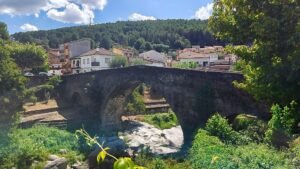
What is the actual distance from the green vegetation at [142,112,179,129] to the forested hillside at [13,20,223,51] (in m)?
64.5

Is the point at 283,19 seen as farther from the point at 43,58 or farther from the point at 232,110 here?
the point at 43,58

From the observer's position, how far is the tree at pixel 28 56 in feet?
161

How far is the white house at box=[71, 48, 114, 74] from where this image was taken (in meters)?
65.0

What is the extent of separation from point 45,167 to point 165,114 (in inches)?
1023

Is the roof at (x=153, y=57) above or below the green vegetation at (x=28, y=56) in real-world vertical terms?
above

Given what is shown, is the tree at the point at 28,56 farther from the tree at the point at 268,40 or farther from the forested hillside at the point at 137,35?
the forested hillside at the point at 137,35

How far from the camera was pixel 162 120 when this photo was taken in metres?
44.9

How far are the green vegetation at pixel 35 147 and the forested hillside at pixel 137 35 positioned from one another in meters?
77.1

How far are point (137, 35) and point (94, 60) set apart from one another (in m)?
60.6

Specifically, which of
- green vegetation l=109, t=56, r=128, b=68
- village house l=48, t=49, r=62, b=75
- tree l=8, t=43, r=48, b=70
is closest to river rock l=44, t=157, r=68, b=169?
tree l=8, t=43, r=48, b=70

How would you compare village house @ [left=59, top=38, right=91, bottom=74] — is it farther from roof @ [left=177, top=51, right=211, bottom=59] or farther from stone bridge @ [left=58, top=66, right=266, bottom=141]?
stone bridge @ [left=58, top=66, right=266, bottom=141]

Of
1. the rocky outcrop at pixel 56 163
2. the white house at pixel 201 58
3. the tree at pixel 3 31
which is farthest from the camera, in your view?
the white house at pixel 201 58

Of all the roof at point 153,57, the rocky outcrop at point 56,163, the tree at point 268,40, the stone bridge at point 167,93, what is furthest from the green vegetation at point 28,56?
the tree at point 268,40

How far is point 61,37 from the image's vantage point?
125 metres
